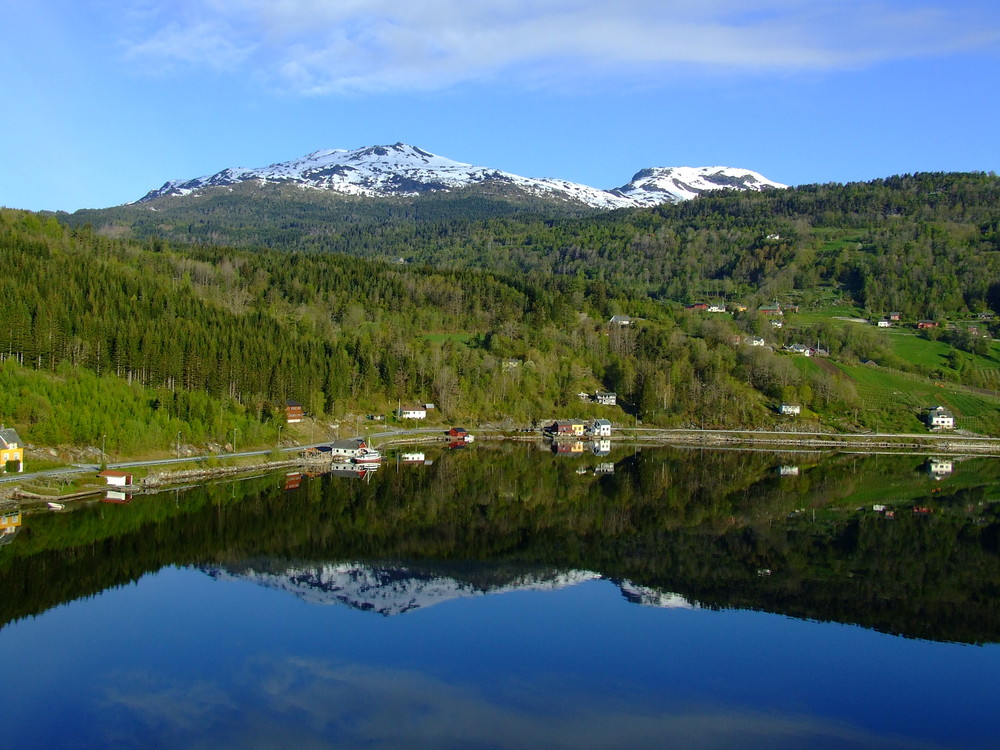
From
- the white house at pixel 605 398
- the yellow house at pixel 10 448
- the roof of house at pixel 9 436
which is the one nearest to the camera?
the yellow house at pixel 10 448

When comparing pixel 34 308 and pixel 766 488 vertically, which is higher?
pixel 34 308

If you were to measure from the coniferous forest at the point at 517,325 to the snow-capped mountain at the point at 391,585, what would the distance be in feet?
72.0

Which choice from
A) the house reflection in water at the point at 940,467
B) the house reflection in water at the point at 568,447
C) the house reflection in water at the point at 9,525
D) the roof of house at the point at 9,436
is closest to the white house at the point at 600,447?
the house reflection in water at the point at 568,447

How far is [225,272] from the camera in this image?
9088 cm

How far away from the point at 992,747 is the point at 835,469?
42658mm

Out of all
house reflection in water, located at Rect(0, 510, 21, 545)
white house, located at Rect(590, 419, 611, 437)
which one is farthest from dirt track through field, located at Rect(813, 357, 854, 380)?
house reflection in water, located at Rect(0, 510, 21, 545)

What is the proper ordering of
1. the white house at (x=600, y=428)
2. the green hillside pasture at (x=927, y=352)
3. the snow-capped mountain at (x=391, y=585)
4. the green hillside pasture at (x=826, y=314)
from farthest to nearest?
the green hillside pasture at (x=826, y=314)
the green hillside pasture at (x=927, y=352)
the white house at (x=600, y=428)
the snow-capped mountain at (x=391, y=585)

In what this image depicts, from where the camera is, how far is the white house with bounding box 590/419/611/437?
253 ft

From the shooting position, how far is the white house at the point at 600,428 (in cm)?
7700

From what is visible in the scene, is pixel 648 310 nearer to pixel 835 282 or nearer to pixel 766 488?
pixel 835 282

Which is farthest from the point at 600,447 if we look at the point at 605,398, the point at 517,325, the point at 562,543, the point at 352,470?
the point at 562,543

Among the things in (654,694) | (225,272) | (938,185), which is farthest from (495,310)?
(938,185)

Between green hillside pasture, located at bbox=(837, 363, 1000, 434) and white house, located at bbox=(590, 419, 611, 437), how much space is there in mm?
25178

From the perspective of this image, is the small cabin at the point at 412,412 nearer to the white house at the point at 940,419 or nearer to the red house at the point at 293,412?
the red house at the point at 293,412
